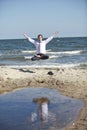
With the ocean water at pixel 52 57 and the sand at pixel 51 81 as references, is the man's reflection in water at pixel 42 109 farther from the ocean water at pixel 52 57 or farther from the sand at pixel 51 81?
the ocean water at pixel 52 57

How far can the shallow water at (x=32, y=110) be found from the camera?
20.4 ft

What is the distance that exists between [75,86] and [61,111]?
2.73 m

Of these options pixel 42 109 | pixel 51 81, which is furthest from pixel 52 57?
pixel 42 109

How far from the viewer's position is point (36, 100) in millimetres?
8328

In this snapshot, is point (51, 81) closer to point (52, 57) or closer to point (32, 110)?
point (32, 110)

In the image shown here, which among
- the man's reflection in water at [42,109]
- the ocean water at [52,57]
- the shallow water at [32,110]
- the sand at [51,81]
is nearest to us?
the shallow water at [32,110]

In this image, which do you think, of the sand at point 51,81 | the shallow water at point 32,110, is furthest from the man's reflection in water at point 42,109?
the sand at point 51,81

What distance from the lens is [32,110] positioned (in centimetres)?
730

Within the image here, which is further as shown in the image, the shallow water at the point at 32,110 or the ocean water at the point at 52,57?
the ocean water at the point at 52,57

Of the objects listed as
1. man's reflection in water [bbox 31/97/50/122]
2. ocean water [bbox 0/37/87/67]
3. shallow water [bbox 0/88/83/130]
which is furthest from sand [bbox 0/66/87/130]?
ocean water [bbox 0/37/87/67]

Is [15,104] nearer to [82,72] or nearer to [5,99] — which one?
[5,99]

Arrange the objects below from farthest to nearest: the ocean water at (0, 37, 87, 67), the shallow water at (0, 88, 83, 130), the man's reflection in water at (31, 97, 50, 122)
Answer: the ocean water at (0, 37, 87, 67), the man's reflection in water at (31, 97, 50, 122), the shallow water at (0, 88, 83, 130)

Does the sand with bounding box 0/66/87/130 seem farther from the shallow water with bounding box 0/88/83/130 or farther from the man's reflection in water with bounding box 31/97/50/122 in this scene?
the man's reflection in water with bounding box 31/97/50/122

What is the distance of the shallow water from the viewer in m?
6.21
